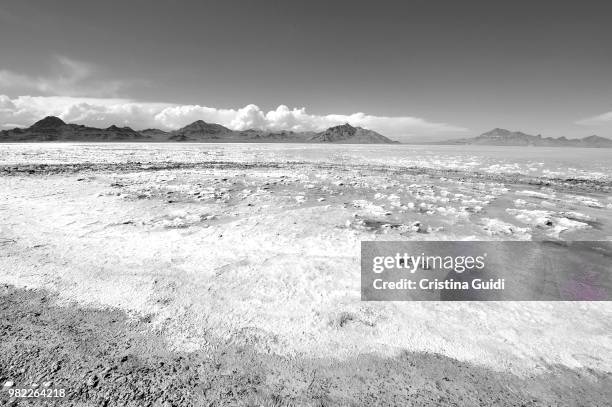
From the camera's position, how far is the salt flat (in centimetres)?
269

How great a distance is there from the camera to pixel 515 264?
426 cm

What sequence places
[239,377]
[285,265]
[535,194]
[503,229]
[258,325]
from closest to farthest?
[239,377] < [258,325] < [285,265] < [503,229] < [535,194]

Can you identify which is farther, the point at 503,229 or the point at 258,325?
the point at 503,229

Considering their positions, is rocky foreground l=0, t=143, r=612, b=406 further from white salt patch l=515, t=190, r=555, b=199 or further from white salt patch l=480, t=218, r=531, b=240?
white salt patch l=515, t=190, r=555, b=199

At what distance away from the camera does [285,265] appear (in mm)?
4125

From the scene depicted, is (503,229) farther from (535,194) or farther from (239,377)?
(239,377)

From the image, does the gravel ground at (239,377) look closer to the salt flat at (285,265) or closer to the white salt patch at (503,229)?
the salt flat at (285,265)

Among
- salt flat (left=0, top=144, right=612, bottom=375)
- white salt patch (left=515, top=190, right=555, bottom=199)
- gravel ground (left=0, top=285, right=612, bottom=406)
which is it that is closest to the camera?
gravel ground (left=0, top=285, right=612, bottom=406)

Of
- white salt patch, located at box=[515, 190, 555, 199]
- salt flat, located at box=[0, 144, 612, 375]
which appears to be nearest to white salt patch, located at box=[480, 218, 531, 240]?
salt flat, located at box=[0, 144, 612, 375]

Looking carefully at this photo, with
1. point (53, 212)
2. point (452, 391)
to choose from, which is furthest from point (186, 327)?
point (53, 212)

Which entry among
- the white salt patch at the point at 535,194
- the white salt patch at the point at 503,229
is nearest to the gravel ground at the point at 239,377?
the white salt patch at the point at 503,229

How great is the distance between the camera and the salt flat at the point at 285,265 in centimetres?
269

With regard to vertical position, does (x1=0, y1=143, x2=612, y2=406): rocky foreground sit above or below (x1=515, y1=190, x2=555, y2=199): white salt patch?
below

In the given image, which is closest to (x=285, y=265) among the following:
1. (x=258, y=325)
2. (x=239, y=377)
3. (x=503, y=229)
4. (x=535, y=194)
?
(x=258, y=325)
